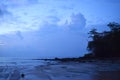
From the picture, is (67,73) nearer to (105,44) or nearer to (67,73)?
(67,73)

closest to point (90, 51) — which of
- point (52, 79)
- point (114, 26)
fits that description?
point (114, 26)

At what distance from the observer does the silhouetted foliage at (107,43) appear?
85.2 meters

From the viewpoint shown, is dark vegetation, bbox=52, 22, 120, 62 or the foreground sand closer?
the foreground sand

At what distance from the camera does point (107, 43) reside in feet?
282

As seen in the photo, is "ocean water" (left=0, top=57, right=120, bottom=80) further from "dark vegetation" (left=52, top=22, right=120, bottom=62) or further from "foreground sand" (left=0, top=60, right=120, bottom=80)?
"dark vegetation" (left=52, top=22, right=120, bottom=62)

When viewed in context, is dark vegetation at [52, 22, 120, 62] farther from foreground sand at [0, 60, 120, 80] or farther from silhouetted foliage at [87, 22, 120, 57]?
foreground sand at [0, 60, 120, 80]

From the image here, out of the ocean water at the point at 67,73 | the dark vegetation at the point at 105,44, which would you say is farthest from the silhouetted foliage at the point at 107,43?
the ocean water at the point at 67,73

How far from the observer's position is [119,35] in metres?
86.9

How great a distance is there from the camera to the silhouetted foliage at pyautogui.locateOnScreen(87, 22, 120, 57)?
85250 millimetres

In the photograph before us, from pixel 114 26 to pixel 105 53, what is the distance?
411 inches

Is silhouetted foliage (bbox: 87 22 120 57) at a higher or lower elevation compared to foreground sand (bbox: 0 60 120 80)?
higher

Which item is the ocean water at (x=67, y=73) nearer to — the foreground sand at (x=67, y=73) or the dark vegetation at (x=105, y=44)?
the foreground sand at (x=67, y=73)

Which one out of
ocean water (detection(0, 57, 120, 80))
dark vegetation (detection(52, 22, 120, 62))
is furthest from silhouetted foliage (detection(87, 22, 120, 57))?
ocean water (detection(0, 57, 120, 80))

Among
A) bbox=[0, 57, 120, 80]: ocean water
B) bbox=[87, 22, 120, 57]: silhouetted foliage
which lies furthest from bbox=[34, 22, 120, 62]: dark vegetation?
bbox=[0, 57, 120, 80]: ocean water
